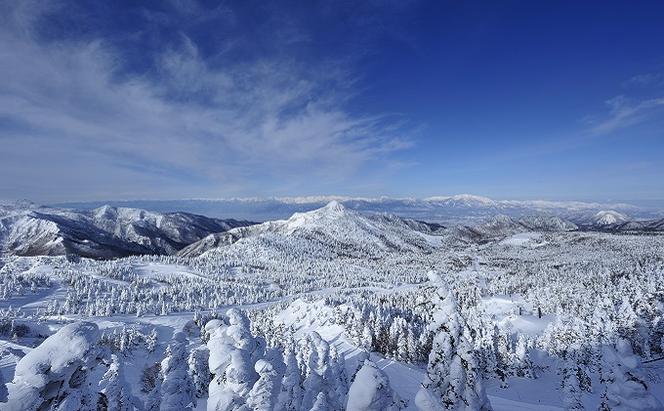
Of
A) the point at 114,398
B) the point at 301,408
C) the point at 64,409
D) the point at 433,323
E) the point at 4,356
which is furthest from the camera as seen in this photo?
the point at 4,356

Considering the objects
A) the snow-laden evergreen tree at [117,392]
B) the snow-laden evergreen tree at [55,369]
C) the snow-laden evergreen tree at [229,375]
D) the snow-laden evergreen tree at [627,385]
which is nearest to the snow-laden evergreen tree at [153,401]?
the snow-laden evergreen tree at [117,392]

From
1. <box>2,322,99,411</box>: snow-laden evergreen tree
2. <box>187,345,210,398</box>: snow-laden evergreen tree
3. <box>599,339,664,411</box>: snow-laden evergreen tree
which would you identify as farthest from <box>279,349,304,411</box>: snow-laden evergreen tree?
<box>187,345,210,398</box>: snow-laden evergreen tree

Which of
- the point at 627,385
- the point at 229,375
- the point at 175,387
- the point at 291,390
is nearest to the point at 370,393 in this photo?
the point at 229,375

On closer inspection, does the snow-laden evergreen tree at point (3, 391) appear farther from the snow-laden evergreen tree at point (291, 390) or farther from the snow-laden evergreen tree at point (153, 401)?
the snow-laden evergreen tree at point (291, 390)

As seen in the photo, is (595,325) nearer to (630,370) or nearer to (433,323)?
(630,370)

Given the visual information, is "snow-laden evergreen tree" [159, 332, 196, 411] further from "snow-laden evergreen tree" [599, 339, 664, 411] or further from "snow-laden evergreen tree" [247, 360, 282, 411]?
"snow-laden evergreen tree" [599, 339, 664, 411]

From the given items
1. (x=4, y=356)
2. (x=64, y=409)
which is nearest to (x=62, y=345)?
(x=64, y=409)

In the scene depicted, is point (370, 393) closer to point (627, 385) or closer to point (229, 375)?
point (229, 375)
